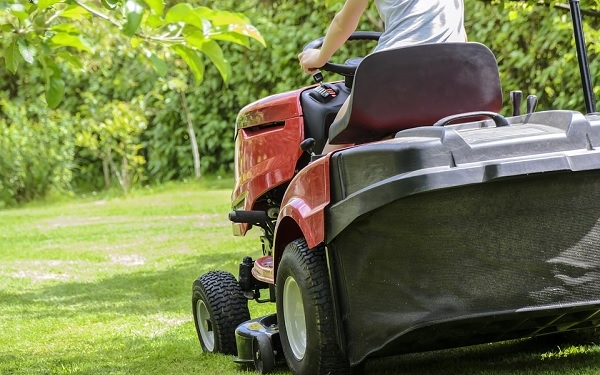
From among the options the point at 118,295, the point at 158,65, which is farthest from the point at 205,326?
the point at 118,295

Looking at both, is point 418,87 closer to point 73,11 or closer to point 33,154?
point 73,11

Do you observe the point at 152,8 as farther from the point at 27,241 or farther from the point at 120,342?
the point at 27,241

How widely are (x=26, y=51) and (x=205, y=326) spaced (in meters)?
1.56

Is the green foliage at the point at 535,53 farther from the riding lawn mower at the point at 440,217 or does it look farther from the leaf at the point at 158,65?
the riding lawn mower at the point at 440,217

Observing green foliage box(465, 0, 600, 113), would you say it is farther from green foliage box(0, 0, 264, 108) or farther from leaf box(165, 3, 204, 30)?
leaf box(165, 3, 204, 30)

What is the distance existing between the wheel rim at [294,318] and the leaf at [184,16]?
92 centimetres

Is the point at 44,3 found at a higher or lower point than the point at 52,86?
higher

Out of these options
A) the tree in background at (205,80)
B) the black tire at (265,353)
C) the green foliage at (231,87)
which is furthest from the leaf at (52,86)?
the green foliage at (231,87)

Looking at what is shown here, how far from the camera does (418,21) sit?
12.2 ft

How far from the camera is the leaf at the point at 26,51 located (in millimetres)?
3918

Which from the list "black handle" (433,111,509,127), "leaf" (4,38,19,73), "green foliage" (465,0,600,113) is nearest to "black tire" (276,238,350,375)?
"black handle" (433,111,509,127)

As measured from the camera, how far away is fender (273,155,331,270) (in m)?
3.51

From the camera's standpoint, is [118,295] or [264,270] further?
[118,295]

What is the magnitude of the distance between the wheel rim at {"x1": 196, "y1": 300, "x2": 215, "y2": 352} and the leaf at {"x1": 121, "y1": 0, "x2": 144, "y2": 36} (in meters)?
1.80
